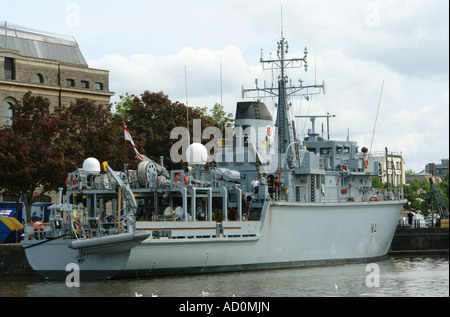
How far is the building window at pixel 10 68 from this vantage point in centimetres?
6278

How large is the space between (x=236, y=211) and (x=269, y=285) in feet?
20.9

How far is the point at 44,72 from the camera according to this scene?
6488cm

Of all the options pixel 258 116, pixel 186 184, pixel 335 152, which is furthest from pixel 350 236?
pixel 186 184

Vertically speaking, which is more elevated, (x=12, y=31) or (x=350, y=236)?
(x=12, y=31)

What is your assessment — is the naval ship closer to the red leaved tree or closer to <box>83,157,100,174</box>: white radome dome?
<box>83,157,100,174</box>: white radome dome

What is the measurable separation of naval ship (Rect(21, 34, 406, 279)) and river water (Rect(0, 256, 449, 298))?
92 centimetres

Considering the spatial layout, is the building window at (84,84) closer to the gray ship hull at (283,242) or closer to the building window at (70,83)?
Result: the building window at (70,83)

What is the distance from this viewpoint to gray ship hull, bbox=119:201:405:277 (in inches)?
1300

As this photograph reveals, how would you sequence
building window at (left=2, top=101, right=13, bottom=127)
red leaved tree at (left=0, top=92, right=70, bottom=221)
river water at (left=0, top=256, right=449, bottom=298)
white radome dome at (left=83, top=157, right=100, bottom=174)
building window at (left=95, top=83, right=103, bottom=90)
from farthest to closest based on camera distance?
1. building window at (left=95, top=83, right=103, bottom=90)
2. building window at (left=2, top=101, right=13, bottom=127)
3. red leaved tree at (left=0, top=92, right=70, bottom=221)
4. white radome dome at (left=83, top=157, right=100, bottom=174)
5. river water at (left=0, top=256, right=449, bottom=298)

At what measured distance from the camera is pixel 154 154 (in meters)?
53.3

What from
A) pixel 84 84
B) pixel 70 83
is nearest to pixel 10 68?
pixel 70 83

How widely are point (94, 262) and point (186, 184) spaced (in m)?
5.15

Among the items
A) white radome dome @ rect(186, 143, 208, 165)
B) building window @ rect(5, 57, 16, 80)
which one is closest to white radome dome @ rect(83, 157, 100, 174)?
white radome dome @ rect(186, 143, 208, 165)
